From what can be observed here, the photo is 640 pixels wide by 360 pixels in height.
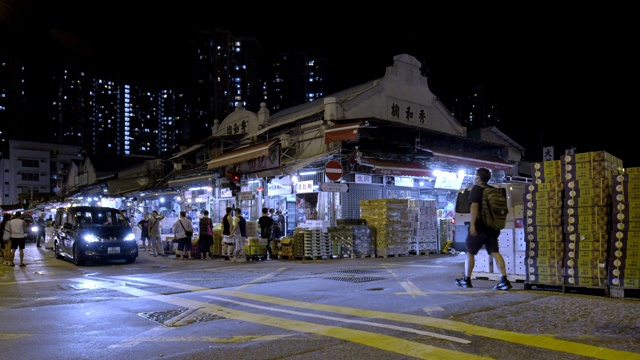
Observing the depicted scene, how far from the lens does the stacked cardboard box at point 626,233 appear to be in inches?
269

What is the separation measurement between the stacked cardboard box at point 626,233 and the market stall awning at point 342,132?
987 centimetres

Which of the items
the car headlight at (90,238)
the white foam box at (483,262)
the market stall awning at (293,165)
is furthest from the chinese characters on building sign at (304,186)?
the white foam box at (483,262)

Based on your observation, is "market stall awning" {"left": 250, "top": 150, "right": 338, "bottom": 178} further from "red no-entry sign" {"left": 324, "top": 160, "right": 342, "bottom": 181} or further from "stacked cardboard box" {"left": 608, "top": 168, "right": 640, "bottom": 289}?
"stacked cardboard box" {"left": 608, "top": 168, "right": 640, "bottom": 289}

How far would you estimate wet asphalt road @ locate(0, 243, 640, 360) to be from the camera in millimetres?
4574

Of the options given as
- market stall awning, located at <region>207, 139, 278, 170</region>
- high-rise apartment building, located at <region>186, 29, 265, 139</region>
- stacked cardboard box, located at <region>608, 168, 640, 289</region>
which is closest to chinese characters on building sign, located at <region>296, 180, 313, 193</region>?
market stall awning, located at <region>207, 139, 278, 170</region>

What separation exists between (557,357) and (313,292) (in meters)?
4.62

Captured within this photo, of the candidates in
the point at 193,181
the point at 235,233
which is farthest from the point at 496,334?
the point at 193,181

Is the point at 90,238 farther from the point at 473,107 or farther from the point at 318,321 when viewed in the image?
the point at 473,107

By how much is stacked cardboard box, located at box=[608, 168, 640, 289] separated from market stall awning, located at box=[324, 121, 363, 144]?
987 centimetres

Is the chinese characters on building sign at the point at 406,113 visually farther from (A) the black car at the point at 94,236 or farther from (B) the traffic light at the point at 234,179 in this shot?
(A) the black car at the point at 94,236

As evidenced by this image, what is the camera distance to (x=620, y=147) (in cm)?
2756

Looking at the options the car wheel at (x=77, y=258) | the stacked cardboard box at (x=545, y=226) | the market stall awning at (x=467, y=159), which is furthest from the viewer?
the market stall awning at (x=467, y=159)

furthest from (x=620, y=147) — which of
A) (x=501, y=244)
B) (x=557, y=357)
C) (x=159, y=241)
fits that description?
(x=557, y=357)

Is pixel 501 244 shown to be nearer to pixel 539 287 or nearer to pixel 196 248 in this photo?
pixel 539 287
